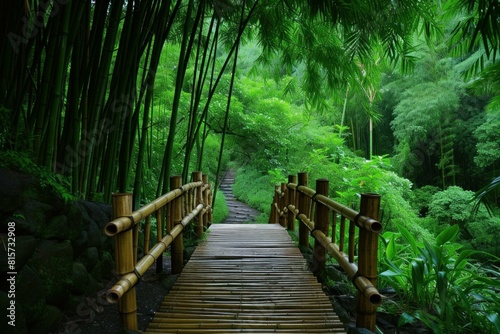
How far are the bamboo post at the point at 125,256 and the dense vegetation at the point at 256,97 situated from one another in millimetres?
448

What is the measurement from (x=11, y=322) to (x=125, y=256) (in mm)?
462

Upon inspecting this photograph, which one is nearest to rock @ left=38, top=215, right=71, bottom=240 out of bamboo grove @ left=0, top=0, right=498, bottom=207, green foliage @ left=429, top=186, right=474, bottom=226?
bamboo grove @ left=0, top=0, right=498, bottom=207

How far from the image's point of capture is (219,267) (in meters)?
2.54

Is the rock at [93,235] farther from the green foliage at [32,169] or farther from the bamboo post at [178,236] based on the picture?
the bamboo post at [178,236]

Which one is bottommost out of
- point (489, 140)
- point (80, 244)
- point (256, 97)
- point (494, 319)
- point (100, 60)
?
point (494, 319)

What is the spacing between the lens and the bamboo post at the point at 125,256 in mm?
1507

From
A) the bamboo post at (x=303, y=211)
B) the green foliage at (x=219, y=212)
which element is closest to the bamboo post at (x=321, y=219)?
the bamboo post at (x=303, y=211)

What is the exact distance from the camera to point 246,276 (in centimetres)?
236

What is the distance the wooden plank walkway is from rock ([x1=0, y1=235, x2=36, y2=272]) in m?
0.64

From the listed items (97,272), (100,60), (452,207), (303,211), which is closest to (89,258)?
(97,272)

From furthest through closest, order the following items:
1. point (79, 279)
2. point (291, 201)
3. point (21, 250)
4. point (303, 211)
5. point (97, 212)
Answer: point (291, 201) → point (303, 211) → point (97, 212) → point (79, 279) → point (21, 250)

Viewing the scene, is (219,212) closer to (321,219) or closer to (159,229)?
(321,219)

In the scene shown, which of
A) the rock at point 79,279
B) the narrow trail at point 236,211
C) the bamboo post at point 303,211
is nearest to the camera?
the rock at point 79,279

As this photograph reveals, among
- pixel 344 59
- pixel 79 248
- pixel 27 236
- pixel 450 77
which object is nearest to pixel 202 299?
pixel 79 248
